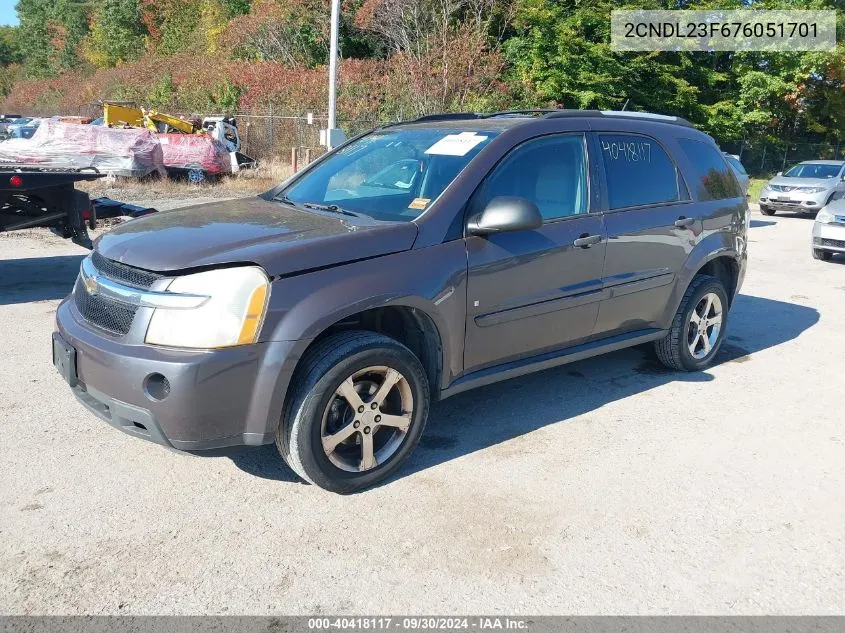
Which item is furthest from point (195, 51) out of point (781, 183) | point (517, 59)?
point (781, 183)

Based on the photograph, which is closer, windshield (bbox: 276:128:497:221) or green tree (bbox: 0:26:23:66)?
windshield (bbox: 276:128:497:221)

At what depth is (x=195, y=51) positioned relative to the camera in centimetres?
4428

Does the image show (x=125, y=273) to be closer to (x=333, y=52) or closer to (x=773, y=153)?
(x=333, y=52)

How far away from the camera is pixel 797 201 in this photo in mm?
18078

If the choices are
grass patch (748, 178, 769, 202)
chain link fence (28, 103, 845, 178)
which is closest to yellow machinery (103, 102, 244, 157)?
chain link fence (28, 103, 845, 178)

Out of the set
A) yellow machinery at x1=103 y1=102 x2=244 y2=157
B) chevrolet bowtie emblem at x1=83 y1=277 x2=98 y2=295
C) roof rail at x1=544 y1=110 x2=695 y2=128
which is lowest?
chevrolet bowtie emblem at x1=83 y1=277 x2=98 y2=295

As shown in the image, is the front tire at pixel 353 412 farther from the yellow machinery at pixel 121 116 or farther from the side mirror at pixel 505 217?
the yellow machinery at pixel 121 116

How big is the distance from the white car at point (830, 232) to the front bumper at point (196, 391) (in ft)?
33.6

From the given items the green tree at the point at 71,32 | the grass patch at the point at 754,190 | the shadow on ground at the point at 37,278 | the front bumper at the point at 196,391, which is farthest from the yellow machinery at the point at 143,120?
the green tree at the point at 71,32

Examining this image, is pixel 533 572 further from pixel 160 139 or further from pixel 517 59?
pixel 517 59

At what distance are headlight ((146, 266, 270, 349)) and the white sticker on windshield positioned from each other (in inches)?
59.2

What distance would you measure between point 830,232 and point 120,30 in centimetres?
5354

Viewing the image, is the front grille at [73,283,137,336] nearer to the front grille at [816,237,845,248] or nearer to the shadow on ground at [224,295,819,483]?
A: the shadow on ground at [224,295,819,483]

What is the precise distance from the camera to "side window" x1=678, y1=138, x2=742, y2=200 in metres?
5.31
